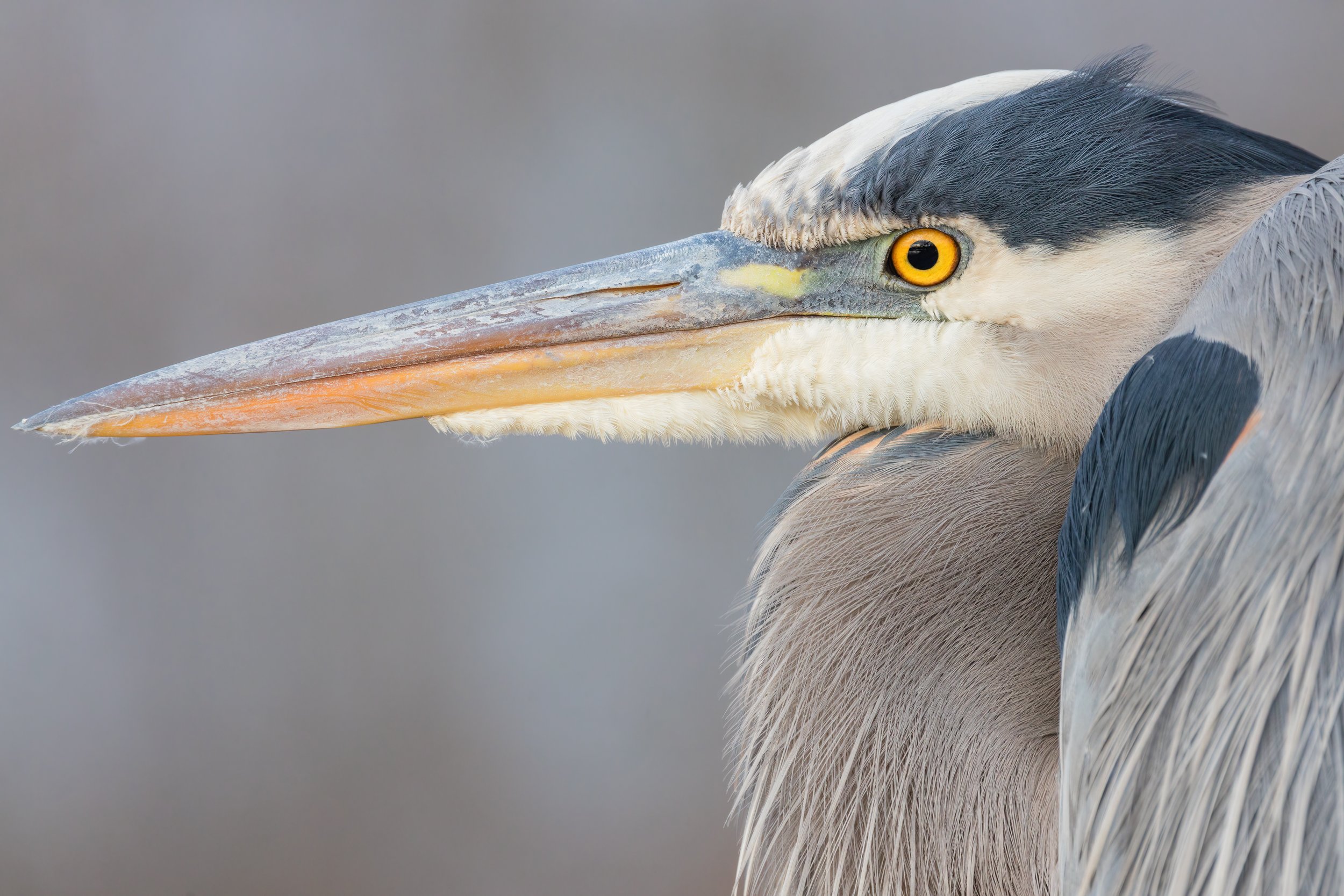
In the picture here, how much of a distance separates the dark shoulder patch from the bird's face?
71 mm

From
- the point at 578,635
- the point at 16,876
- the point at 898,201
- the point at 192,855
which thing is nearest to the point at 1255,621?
the point at 898,201

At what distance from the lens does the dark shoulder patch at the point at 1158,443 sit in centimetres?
38

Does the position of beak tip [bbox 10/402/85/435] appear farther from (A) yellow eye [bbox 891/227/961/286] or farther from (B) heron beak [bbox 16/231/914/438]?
(A) yellow eye [bbox 891/227/961/286]

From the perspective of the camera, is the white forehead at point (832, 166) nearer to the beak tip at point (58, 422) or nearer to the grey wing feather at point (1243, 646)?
the grey wing feather at point (1243, 646)

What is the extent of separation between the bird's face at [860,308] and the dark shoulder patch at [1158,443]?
71mm

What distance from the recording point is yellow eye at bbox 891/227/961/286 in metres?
0.52

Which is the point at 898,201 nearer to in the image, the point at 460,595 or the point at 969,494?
the point at 969,494

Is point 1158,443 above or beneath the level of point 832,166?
beneath

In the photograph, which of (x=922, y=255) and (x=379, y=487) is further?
(x=379, y=487)

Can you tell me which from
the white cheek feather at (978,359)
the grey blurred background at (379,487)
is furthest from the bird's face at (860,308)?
the grey blurred background at (379,487)

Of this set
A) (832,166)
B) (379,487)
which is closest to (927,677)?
(832,166)

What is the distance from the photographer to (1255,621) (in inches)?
14.3

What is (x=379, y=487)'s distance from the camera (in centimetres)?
150

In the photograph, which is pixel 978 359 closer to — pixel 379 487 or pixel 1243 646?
pixel 1243 646
